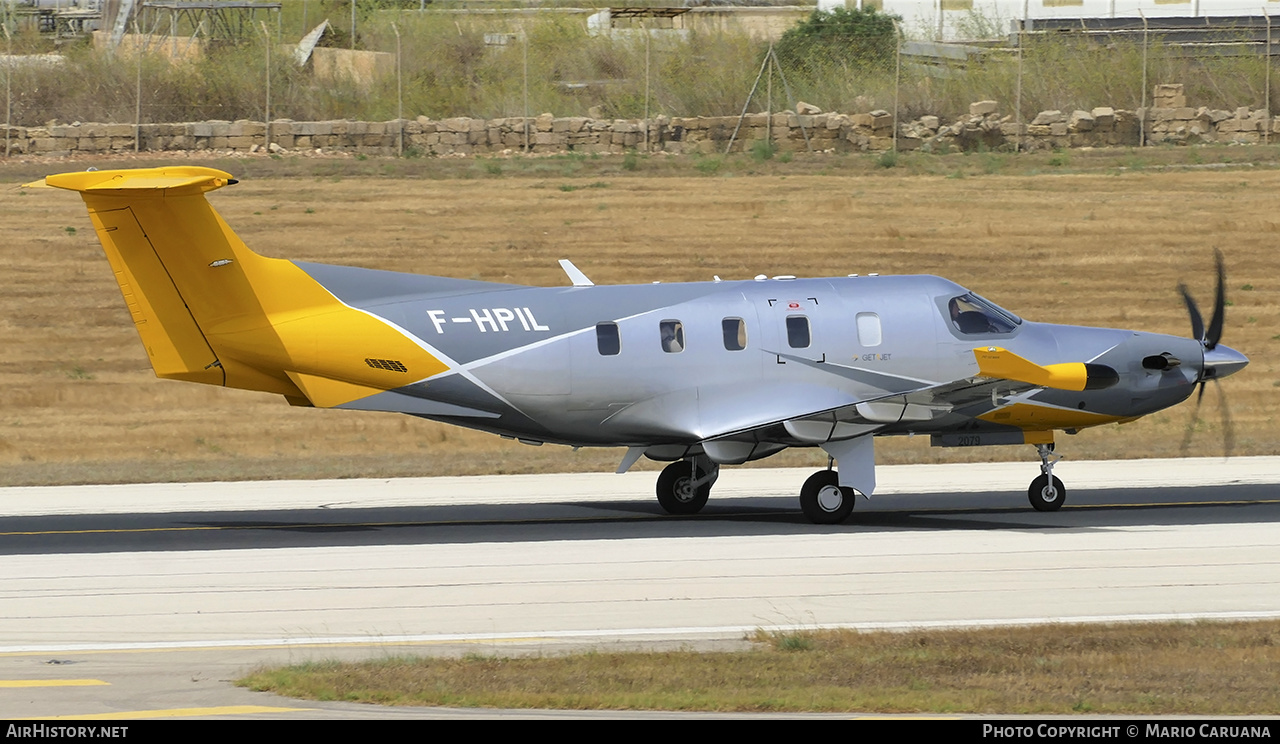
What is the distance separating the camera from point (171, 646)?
1218 centimetres

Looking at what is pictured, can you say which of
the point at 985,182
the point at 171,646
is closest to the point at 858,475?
the point at 171,646

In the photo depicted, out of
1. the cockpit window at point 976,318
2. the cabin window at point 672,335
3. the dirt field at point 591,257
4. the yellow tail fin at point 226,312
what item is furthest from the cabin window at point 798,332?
the dirt field at point 591,257

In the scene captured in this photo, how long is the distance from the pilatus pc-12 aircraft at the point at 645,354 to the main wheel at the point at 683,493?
28.1 inches

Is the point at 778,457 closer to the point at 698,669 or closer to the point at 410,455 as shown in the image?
the point at 410,455

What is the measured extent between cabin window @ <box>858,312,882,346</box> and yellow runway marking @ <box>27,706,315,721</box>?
34.3 ft

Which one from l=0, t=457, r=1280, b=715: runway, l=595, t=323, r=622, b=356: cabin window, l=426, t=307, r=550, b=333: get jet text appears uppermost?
l=426, t=307, r=550, b=333: get jet text

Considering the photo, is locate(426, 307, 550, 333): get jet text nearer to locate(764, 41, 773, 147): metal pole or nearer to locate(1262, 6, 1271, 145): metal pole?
locate(764, 41, 773, 147): metal pole

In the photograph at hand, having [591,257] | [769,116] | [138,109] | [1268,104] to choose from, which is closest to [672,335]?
[591,257]

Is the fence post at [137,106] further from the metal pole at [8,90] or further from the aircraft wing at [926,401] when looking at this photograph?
the aircraft wing at [926,401]

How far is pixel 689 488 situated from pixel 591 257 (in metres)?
18.6

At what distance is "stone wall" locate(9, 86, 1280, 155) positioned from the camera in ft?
152

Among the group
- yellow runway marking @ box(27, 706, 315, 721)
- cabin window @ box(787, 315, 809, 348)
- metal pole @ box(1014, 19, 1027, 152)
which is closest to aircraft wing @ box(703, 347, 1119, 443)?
cabin window @ box(787, 315, 809, 348)

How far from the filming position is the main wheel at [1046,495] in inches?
750

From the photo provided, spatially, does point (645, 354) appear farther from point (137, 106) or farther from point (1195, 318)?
point (137, 106)
